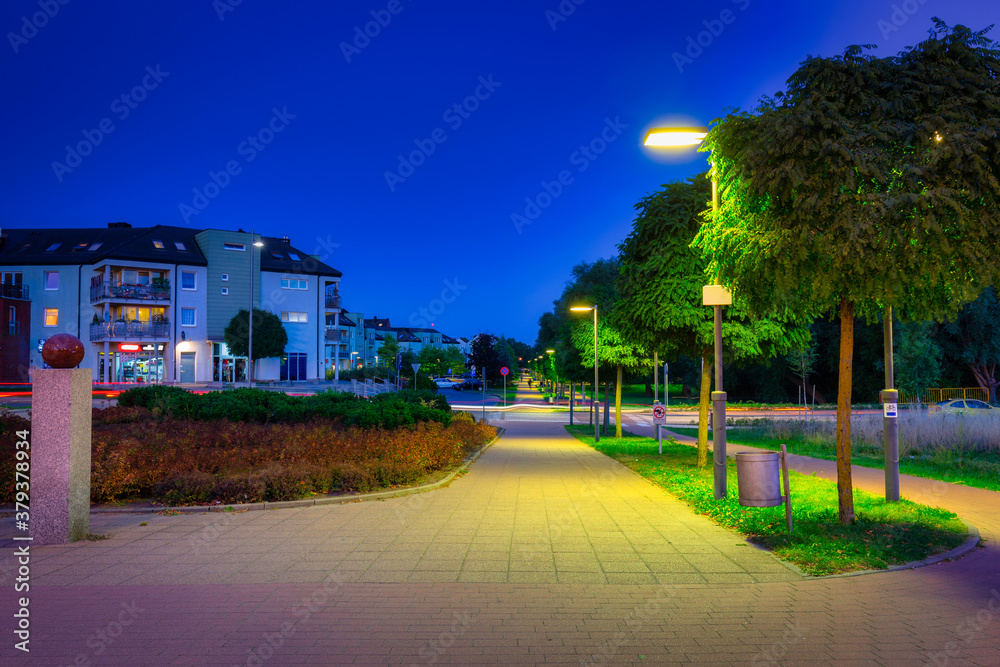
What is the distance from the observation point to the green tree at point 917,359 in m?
44.6

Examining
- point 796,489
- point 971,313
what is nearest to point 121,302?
point 796,489

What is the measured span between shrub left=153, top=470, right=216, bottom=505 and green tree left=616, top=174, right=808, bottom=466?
9347 millimetres

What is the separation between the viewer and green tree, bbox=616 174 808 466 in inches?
563

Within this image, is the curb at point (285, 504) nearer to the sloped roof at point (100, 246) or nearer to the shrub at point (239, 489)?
the shrub at point (239, 489)

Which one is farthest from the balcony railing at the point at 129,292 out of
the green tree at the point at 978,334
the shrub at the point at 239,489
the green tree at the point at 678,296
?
the green tree at the point at 978,334

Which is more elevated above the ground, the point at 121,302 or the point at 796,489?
the point at 121,302

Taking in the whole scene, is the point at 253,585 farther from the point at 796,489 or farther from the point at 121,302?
the point at 121,302

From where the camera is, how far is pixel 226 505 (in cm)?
948

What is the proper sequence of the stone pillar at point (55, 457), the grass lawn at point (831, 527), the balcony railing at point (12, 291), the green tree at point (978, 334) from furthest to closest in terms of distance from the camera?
the balcony railing at point (12, 291), the green tree at point (978, 334), the stone pillar at point (55, 457), the grass lawn at point (831, 527)

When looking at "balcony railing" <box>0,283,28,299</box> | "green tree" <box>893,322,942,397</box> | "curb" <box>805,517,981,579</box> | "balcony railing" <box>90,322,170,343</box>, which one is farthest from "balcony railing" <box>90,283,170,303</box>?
"green tree" <box>893,322,942,397</box>

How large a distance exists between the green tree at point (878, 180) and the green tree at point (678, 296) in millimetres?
6265

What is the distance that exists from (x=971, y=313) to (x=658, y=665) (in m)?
51.9

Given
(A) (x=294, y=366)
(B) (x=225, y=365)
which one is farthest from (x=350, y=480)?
(A) (x=294, y=366)

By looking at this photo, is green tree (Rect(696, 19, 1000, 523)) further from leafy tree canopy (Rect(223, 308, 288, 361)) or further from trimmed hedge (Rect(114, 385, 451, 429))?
leafy tree canopy (Rect(223, 308, 288, 361))
